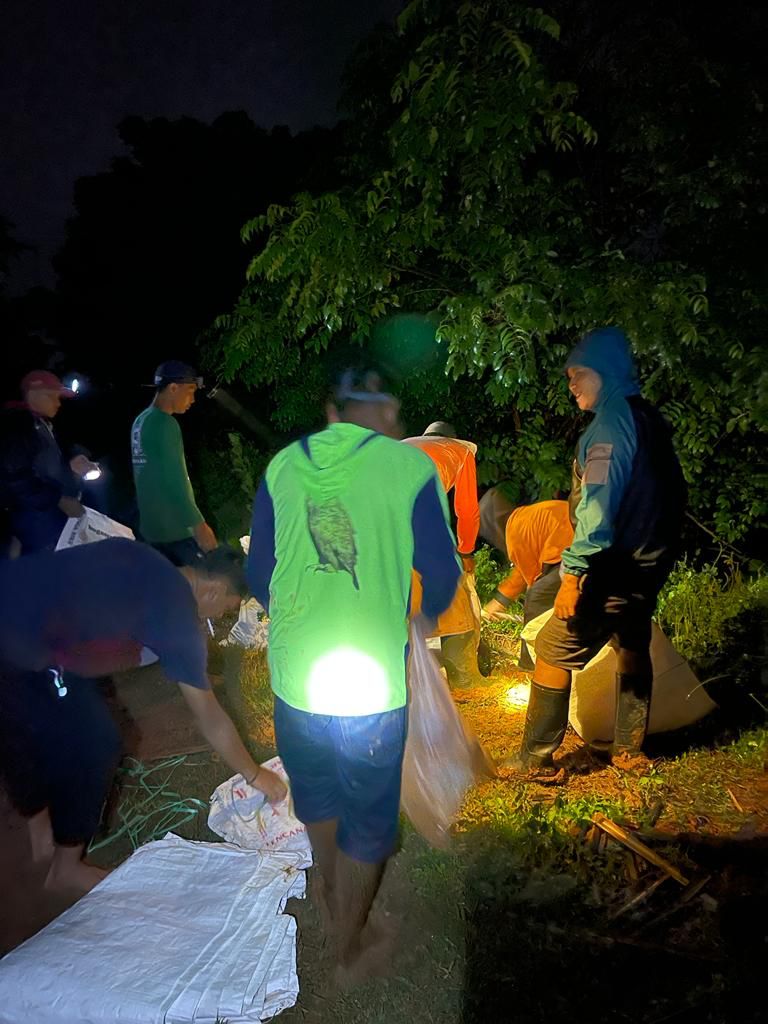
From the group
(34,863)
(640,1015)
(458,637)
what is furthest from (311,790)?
(458,637)

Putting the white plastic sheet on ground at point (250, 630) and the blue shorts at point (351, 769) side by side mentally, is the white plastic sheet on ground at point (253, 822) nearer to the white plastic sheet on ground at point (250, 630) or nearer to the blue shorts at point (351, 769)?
the blue shorts at point (351, 769)

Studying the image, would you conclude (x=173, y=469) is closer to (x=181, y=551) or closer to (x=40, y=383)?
(x=181, y=551)

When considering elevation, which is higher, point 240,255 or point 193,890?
point 240,255

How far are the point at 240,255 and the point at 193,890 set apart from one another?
1377 cm

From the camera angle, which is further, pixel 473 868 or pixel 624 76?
pixel 624 76

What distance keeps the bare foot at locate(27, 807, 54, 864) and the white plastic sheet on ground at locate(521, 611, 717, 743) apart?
7.87 ft

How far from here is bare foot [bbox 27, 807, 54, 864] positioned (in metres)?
2.50

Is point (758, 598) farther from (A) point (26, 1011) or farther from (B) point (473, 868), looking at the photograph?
(A) point (26, 1011)

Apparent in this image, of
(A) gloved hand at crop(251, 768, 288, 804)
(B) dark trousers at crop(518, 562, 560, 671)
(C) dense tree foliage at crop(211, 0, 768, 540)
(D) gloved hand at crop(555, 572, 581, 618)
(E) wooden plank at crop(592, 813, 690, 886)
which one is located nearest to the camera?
(A) gloved hand at crop(251, 768, 288, 804)

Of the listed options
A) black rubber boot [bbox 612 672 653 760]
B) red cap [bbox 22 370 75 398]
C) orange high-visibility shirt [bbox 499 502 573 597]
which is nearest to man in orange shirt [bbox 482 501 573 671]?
orange high-visibility shirt [bbox 499 502 573 597]

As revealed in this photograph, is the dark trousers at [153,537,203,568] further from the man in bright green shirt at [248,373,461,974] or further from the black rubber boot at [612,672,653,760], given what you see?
the black rubber boot at [612,672,653,760]

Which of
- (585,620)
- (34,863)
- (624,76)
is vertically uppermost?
(624,76)

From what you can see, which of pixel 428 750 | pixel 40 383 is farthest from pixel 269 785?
pixel 40 383

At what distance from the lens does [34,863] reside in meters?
2.52
